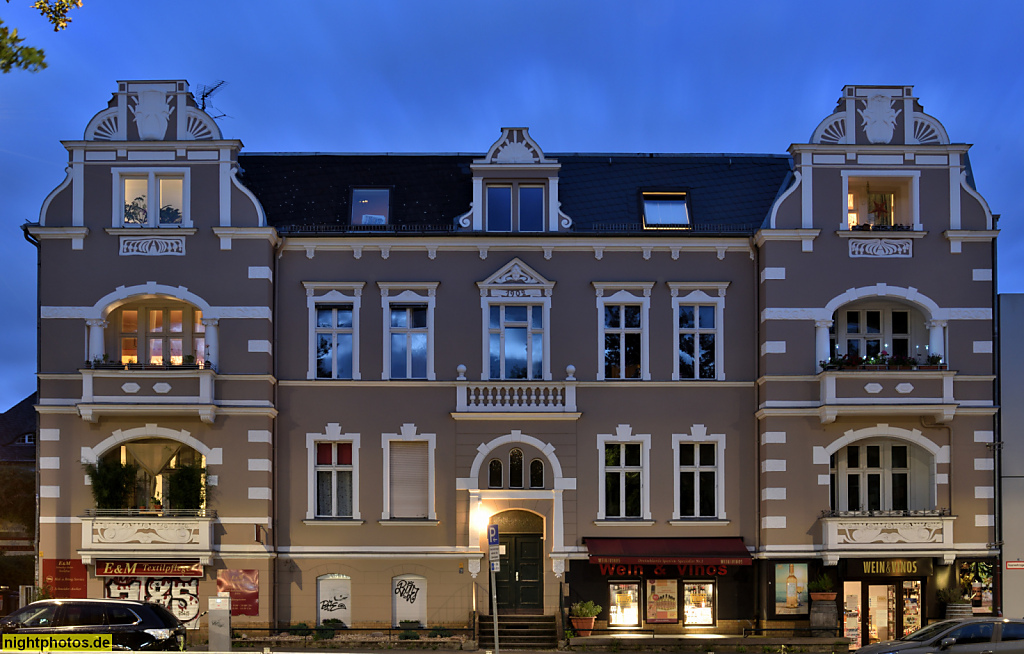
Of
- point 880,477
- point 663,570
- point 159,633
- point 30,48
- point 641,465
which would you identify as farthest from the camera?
point 880,477

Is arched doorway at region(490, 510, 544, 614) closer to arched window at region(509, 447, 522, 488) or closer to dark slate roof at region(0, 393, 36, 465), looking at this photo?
arched window at region(509, 447, 522, 488)

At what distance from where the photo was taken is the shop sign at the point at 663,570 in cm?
2580

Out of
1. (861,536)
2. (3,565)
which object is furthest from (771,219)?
(3,565)

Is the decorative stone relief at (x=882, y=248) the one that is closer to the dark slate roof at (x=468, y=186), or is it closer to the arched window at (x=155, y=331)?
the dark slate roof at (x=468, y=186)

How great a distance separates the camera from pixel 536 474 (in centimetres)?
2686

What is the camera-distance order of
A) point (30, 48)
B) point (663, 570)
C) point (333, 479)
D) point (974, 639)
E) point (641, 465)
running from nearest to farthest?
point (30, 48)
point (974, 639)
point (663, 570)
point (333, 479)
point (641, 465)

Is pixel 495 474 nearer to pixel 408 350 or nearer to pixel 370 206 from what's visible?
pixel 408 350

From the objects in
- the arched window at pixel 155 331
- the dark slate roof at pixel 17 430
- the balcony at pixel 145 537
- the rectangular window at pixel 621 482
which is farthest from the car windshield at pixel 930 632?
the dark slate roof at pixel 17 430

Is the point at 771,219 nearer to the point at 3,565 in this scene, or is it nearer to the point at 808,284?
the point at 808,284

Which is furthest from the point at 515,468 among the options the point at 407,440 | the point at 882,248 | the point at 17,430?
the point at 17,430

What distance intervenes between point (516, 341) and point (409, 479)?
4552 millimetres

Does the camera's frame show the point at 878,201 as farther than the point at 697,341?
Yes

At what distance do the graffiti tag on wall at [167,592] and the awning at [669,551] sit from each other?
996 cm

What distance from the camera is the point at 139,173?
88.4ft
